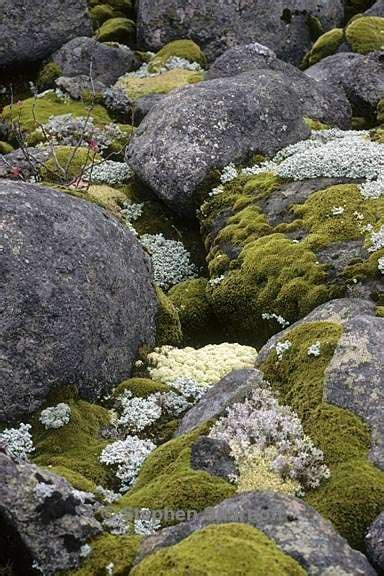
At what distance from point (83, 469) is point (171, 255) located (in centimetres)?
907

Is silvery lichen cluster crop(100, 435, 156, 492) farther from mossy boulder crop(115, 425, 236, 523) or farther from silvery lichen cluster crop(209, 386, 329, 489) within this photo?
silvery lichen cluster crop(209, 386, 329, 489)

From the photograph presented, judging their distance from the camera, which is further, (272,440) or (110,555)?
(272,440)

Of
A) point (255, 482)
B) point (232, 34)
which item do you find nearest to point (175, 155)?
point (255, 482)

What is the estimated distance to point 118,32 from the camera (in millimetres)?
35875

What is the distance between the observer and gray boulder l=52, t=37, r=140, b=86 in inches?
1202

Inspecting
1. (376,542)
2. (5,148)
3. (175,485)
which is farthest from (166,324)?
(5,148)

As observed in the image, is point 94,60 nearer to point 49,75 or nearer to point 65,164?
point 49,75

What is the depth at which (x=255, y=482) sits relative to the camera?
8820 mm

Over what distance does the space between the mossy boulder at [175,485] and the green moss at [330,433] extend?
1165 millimetres

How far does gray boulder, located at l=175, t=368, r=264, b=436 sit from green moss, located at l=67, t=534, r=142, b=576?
8.85 ft

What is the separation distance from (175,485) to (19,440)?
2.79 meters

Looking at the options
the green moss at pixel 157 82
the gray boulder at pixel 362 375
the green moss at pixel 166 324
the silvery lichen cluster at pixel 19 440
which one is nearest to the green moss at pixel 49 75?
the green moss at pixel 157 82

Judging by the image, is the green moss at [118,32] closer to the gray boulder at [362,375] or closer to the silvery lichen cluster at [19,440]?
the gray boulder at [362,375]

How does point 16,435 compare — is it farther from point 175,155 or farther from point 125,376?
point 175,155
